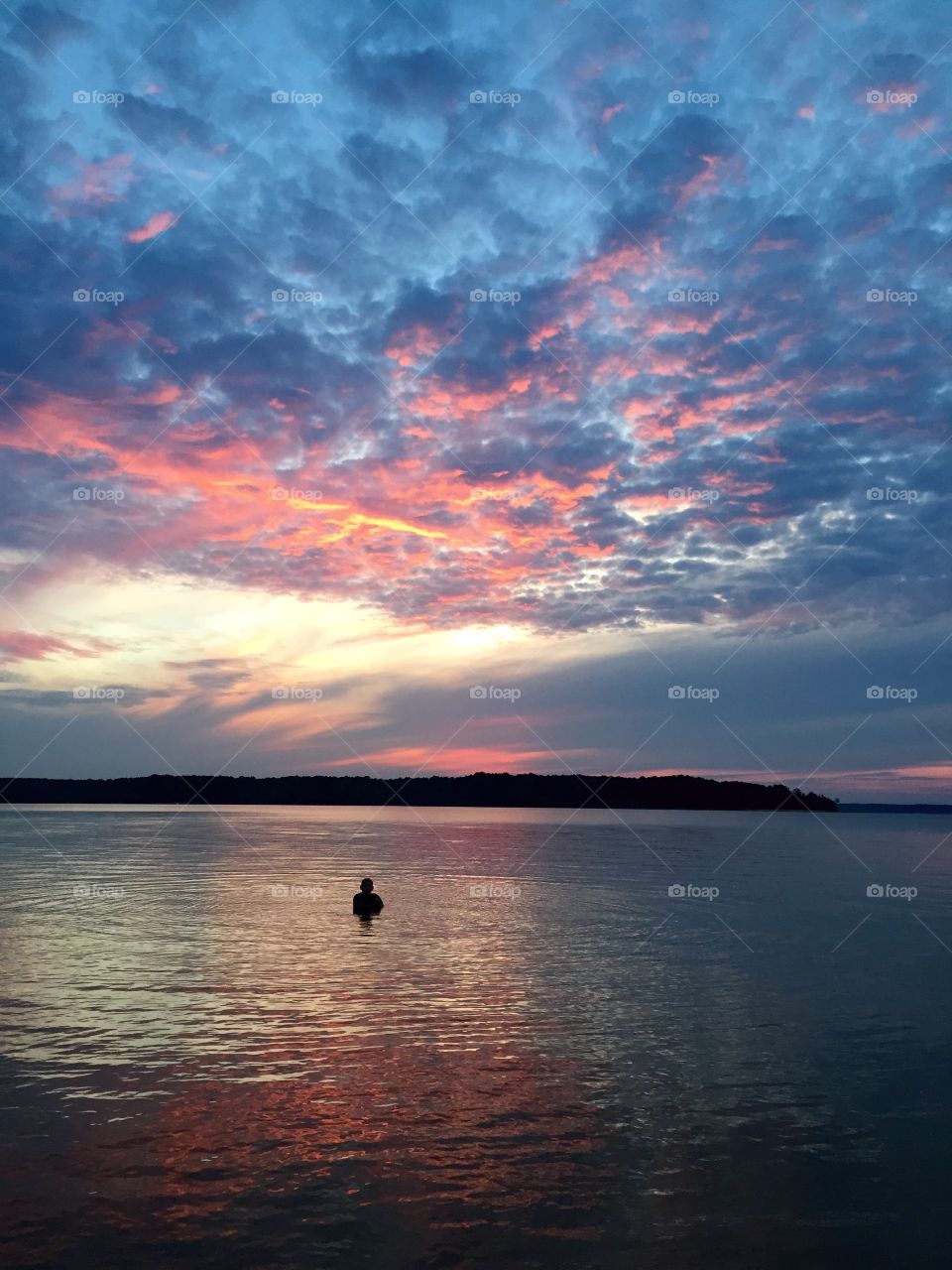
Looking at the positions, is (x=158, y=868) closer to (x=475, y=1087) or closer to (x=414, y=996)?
(x=414, y=996)

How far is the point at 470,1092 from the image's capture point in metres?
17.3

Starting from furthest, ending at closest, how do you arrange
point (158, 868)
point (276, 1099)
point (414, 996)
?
point (158, 868)
point (414, 996)
point (276, 1099)

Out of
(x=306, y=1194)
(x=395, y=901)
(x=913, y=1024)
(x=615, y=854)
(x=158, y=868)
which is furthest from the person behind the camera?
(x=615, y=854)

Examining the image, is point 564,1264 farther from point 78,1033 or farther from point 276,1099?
point 78,1033

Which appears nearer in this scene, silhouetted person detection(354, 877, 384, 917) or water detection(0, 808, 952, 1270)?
water detection(0, 808, 952, 1270)

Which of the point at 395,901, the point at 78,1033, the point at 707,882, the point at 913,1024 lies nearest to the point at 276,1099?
the point at 78,1033

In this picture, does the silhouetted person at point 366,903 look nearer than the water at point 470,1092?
No

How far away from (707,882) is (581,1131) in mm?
49072

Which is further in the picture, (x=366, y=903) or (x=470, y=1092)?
(x=366, y=903)

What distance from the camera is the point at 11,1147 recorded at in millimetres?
14250

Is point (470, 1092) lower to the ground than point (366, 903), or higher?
higher

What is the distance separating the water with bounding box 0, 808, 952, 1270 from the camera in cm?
1198

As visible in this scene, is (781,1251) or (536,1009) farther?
(536,1009)

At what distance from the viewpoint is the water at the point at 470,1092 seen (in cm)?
1198
